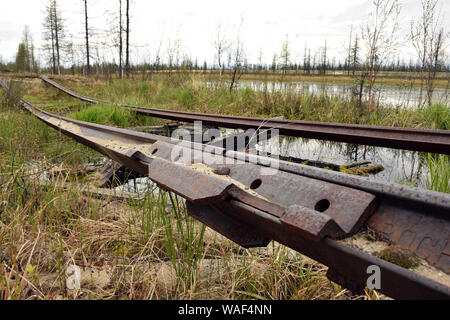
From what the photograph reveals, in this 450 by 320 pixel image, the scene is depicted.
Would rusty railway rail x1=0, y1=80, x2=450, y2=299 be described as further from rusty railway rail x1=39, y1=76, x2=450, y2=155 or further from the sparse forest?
rusty railway rail x1=39, y1=76, x2=450, y2=155

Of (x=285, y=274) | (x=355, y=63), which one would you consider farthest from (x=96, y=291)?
(x=355, y=63)

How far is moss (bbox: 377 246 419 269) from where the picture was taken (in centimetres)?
96

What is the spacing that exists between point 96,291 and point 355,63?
8.11 m

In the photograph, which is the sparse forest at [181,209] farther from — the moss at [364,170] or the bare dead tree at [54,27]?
the bare dead tree at [54,27]

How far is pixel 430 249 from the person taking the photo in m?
0.99

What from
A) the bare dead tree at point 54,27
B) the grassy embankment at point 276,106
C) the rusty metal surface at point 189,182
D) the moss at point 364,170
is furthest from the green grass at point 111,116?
the bare dead tree at point 54,27

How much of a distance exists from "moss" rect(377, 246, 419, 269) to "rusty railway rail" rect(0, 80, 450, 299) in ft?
0.11

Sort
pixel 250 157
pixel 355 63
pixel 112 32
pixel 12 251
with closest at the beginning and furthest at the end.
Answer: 1. pixel 250 157
2. pixel 12 251
3. pixel 355 63
4. pixel 112 32

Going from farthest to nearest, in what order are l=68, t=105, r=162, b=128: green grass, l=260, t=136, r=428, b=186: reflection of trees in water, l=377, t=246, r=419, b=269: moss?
l=68, t=105, r=162, b=128: green grass, l=260, t=136, r=428, b=186: reflection of trees in water, l=377, t=246, r=419, b=269: moss

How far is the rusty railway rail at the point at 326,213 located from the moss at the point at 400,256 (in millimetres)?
33

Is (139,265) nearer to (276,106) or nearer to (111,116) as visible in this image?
(111,116)

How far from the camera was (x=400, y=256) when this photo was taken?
38.6 inches

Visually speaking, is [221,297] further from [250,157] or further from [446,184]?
A: [446,184]

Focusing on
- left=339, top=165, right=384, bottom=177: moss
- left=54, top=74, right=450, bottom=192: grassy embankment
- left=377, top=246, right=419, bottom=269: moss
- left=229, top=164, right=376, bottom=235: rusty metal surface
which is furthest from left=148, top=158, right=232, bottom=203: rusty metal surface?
left=54, top=74, right=450, bottom=192: grassy embankment
